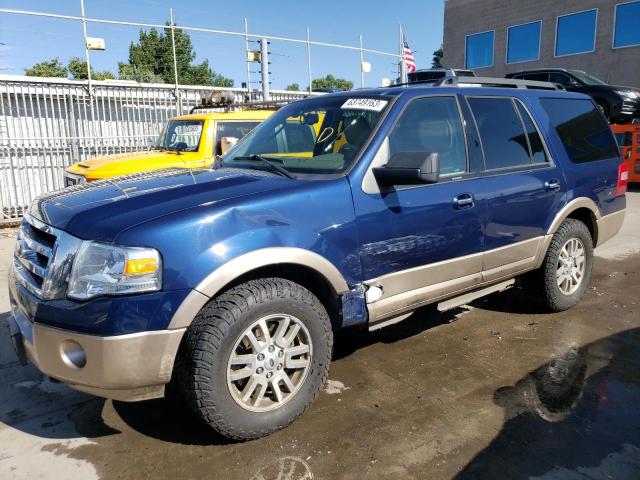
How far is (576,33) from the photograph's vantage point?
74.7 ft

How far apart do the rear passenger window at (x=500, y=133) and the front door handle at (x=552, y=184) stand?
237mm

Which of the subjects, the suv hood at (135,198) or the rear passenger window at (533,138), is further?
the rear passenger window at (533,138)

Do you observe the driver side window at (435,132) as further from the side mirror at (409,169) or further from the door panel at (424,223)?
the side mirror at (409,169)

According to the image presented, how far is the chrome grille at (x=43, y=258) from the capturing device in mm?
2494

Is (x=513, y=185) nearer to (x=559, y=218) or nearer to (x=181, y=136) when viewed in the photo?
(x=559, y=218)

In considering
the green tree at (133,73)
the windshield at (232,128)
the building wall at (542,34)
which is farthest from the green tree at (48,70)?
the windshield at (232,128)

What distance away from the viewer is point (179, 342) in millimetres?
2512

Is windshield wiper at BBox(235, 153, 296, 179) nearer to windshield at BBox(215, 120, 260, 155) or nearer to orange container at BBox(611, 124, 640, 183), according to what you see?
windshield at BBox(215, 120, 260, 155)

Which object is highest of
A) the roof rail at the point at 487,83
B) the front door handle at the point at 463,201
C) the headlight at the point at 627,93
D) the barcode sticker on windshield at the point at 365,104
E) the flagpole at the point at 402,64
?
the flagpole at the point at 402,64

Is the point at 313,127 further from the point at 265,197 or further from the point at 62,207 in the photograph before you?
the point at 62,207

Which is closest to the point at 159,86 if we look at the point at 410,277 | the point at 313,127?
the point at 313,127

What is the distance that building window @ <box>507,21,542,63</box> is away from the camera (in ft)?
79.2

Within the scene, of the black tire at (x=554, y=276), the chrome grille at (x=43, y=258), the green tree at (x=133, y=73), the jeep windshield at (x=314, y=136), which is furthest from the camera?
the green tree at (x=133, y=73)

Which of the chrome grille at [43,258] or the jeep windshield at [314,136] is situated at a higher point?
the jeep windshield at [314,136]
